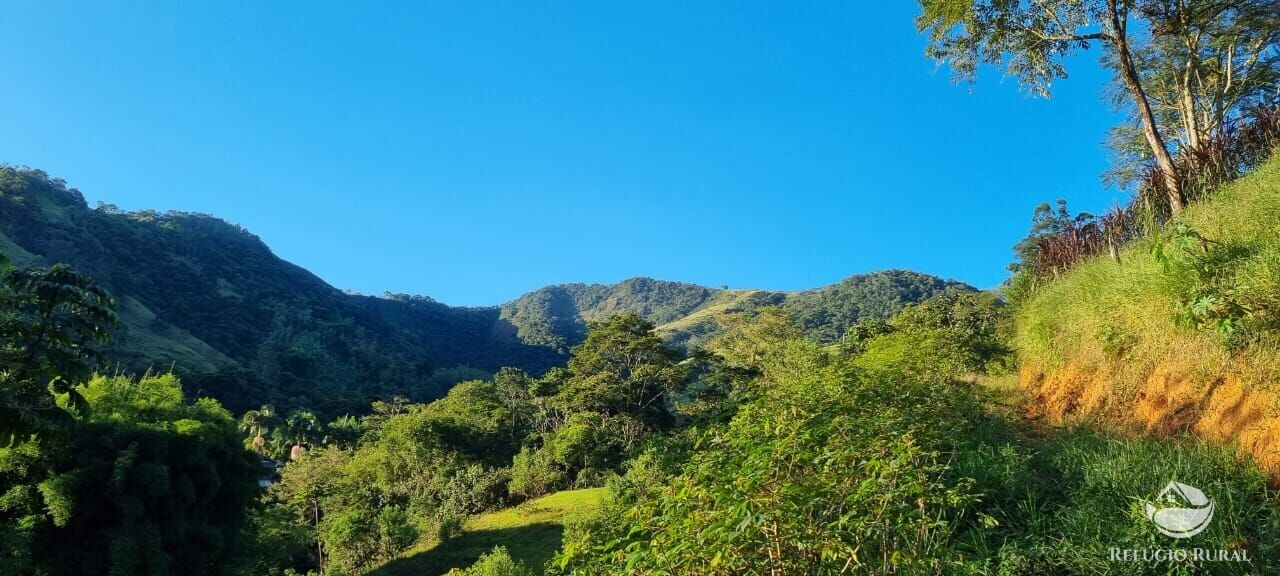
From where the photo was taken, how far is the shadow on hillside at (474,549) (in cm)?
1739

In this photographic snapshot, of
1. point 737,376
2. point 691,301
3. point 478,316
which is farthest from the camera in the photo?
point 691,301

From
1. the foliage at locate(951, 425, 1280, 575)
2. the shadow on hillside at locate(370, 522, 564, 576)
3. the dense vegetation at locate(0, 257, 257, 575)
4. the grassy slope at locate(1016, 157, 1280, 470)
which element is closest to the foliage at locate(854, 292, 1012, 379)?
the grassy slope at locate(1016, 157, 1280, 470)

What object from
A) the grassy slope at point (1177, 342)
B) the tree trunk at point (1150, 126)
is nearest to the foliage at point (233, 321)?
the grassy slope at point (1177, 342)

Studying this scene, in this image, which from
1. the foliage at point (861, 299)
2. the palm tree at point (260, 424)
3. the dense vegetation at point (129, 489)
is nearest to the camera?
the dense vegetation at point (129, 489)

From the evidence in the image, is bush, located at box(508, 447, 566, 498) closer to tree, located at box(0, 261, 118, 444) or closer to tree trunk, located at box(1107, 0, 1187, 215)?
tree, located at box(0, 261, 118, 444)

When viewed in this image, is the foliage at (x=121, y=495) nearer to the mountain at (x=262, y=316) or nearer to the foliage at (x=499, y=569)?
the foliage at (x=499, y=569)

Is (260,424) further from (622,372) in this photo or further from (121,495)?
(121,495)

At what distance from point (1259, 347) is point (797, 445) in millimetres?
3268

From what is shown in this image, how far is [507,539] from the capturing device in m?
19.0

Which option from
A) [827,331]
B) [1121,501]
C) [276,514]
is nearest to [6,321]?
[1121,501]

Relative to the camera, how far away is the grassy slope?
4.03m

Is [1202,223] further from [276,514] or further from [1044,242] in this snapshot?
[276,514]

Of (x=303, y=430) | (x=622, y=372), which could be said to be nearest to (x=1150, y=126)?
(x=622, y=372)

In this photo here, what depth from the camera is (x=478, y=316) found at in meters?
137
